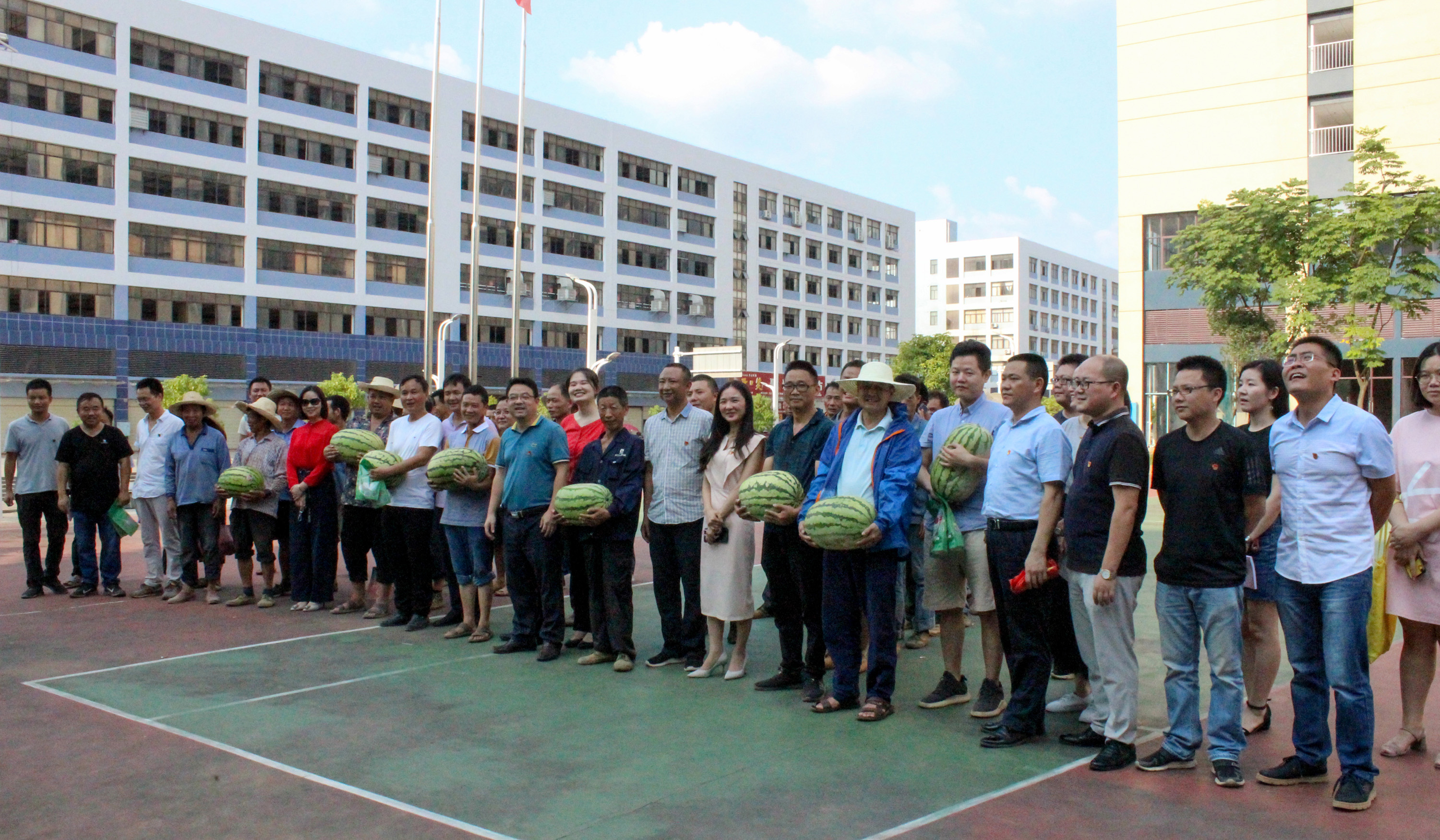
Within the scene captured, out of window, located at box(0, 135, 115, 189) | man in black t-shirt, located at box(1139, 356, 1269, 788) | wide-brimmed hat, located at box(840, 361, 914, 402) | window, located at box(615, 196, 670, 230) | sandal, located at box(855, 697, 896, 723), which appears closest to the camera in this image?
man in black t-shirt, located at box(1139, 356, 1269, 788)

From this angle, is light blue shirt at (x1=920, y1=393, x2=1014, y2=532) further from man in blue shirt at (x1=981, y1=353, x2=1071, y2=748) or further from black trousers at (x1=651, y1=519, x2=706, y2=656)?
black trousers at (x1=651, y1=519, x2=706, y2=656)

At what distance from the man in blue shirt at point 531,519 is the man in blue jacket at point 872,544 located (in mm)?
2259

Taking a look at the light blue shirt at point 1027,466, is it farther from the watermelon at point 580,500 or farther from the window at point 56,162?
the window at point 56,162

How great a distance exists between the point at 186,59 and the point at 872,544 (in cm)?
4632

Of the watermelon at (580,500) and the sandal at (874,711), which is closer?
the sandal at (874,711)

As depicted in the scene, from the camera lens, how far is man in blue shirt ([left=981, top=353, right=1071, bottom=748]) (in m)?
5.71

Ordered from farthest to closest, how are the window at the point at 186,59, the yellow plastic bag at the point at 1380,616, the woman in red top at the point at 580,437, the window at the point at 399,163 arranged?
the window at the point at 399,163 → the window at the point at 186,59 → the woman in red top at the point at 580,437 → the yellow plastic bag at the point at 1380,616

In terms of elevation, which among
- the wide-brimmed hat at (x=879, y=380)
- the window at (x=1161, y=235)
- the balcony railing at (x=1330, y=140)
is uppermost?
the balcony railing at (x=1330, y=140)

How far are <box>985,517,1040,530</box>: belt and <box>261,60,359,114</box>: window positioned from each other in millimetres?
47402

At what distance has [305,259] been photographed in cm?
4800

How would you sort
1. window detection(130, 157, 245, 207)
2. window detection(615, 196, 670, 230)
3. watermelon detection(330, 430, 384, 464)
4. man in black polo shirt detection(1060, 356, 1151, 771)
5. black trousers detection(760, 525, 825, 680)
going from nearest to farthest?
man in black polo shirt detection(1060, 356, 1151, 771) < black trousers detection(760, 525, 825, 680) < watermelon detection(330, 430, 384, 464) < window detection(130, 157, 245, 207) < window detection(615, 196, 670, 230)

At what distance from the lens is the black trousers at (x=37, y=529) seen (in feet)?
35.3

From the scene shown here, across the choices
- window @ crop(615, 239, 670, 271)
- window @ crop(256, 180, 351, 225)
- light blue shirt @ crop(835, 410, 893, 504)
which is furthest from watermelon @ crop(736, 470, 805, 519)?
window @ crop(615, 239, 670, 271)

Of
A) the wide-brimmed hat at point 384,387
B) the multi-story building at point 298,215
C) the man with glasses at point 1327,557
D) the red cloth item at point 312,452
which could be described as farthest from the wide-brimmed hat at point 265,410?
the multi-story building at point 298,215
